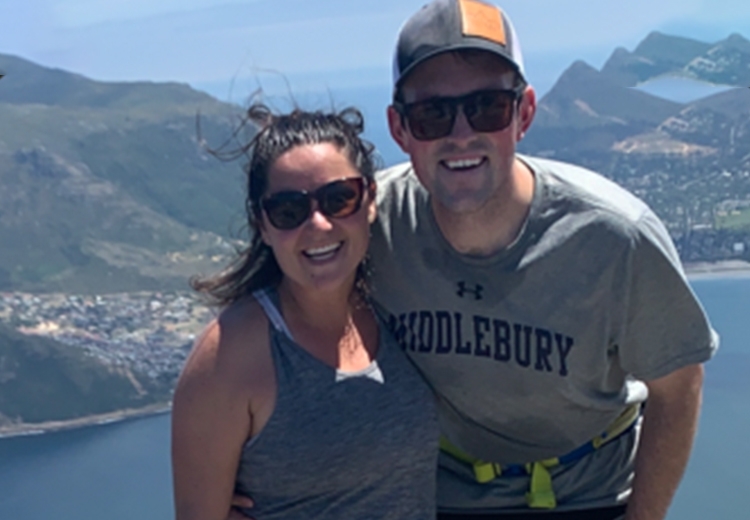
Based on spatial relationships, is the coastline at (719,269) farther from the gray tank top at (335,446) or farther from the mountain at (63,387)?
the gray tank top at (335,446)

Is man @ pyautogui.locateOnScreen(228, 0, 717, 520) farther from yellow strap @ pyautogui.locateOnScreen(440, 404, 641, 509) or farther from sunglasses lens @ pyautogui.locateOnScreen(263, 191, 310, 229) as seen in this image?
sunglasses lens @ pyautogui.locateOnScreen(263, 191, 310, 229)

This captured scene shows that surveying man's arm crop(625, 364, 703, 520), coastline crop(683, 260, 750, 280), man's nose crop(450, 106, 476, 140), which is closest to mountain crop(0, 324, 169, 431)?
coastline crop(683, 260, 750, 280)

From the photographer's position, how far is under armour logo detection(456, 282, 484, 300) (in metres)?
1.73

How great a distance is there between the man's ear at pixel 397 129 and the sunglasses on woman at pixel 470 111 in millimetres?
48

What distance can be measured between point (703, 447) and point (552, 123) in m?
28.0

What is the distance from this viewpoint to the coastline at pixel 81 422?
30.7 metres

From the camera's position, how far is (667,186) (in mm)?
39656

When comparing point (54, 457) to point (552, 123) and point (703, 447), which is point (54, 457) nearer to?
point (703, 447)

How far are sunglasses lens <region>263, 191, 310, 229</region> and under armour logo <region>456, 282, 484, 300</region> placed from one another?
1.12 feet

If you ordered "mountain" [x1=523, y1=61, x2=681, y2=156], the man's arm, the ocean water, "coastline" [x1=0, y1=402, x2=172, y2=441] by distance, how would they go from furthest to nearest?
"mountain" [x1=523, y1=61, x2=681, y2=156], "coastline" [x1=0, y1=402, x2=172, y2=441], the ocean water, the man's arm

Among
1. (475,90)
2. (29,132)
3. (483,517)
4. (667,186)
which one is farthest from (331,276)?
(29,132)

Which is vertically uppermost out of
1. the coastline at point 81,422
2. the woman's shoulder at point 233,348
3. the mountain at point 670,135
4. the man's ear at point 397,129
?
the man's ear at point 397,129

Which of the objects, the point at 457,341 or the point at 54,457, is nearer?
the point at 457,341

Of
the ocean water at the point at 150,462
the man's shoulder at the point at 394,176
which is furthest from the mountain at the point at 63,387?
the man's shoulder at the point at 394,176
